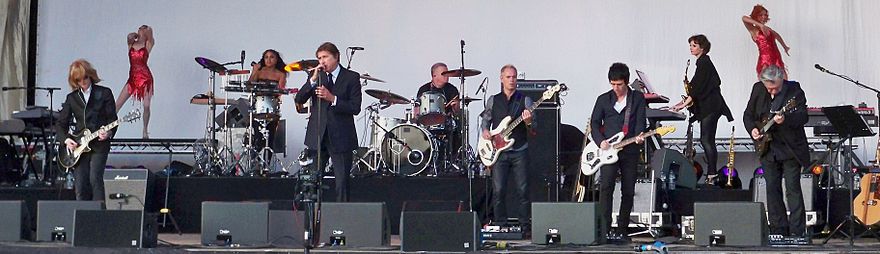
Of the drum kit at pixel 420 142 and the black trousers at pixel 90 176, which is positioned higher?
the drum kit at pixel 420 142

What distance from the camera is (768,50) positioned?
1373cm

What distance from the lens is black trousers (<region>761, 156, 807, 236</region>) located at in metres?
9.74

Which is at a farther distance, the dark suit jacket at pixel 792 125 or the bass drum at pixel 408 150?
the bass drum at pixel 408 150

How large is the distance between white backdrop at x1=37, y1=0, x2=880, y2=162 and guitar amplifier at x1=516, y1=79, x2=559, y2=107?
2747mm

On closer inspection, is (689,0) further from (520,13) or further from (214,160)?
(214,160)

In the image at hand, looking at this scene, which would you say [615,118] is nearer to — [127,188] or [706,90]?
[706,90]

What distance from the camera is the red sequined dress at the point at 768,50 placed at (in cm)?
1370

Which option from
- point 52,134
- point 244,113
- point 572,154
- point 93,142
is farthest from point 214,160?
point 572,154

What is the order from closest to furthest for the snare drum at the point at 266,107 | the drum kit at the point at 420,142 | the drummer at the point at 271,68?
1. the drum kit at the point at 420,142
2. the snare drum at the point at 266,107
3. the drummer at the point at 271,68

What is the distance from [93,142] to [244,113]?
2.95 metres

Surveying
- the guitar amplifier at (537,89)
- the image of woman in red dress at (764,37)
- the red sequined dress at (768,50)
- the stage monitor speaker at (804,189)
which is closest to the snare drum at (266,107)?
the guitar amplifier at (537,89)

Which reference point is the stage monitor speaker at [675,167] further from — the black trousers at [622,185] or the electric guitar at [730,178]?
the black trousers at [622,185]

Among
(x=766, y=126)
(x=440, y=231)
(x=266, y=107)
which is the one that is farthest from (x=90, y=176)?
(x=766, y=126)

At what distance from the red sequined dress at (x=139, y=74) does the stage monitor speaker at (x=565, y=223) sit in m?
6.55
